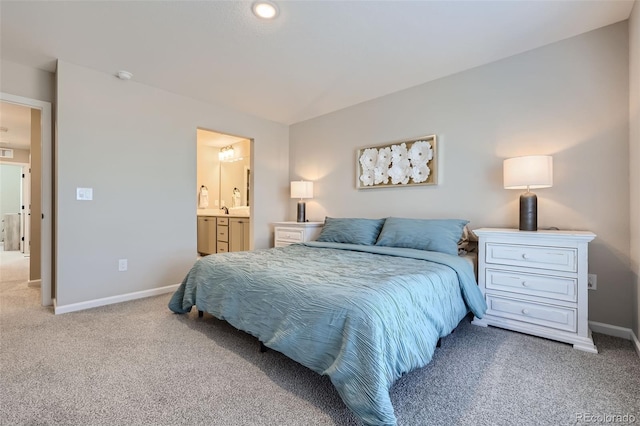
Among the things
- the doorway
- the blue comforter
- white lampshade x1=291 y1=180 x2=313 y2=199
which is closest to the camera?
the blue comforter

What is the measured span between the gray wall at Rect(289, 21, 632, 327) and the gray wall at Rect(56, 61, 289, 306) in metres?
2.27

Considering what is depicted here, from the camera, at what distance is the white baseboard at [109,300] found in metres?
2.62

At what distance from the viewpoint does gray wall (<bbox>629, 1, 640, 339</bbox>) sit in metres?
1.86

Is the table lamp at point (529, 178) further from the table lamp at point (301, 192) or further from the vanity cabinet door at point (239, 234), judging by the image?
the vanity cabinet door at point (239, 234)

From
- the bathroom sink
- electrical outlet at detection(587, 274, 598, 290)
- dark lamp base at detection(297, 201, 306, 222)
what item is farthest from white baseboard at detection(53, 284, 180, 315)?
electrical outlet at detection(587, 274, 598, 290)

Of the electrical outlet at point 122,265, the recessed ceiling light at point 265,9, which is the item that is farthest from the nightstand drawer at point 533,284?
the electrical outlet at point 122,265

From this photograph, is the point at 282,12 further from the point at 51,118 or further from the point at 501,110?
the point at 51,118

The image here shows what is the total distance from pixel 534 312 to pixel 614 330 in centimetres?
62

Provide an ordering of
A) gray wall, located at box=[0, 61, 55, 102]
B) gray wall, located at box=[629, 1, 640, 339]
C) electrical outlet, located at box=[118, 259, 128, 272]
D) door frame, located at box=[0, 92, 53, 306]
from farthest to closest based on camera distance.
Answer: electrical outlet, located at box=[118, 259, 128, 272] < door frame, located at box=[0, 92, 53, 306] < gray wall, located at box=[0, 61, 55, 102] < gray wall, located at box=[629, 1, 640, 339]

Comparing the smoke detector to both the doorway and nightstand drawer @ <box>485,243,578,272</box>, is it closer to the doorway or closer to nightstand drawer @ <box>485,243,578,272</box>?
the doorway

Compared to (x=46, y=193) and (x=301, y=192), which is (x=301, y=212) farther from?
(x=46, y=193)

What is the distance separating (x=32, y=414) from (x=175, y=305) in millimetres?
1236

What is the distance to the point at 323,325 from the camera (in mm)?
1372

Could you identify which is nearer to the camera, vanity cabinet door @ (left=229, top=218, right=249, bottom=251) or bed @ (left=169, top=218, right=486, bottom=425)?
bed @ (left=169, top=218, right=486, bottom=425)
